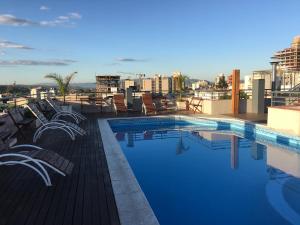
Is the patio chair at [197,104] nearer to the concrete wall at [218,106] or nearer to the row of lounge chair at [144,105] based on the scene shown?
the concrete wall at [218,106]

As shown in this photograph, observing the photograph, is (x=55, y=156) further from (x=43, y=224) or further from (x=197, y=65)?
(x=197, y=65)


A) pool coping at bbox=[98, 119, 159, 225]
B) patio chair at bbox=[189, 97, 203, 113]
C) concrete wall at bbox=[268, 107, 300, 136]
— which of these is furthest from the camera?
patio chair at bbox=[189, 97, 203, 113]

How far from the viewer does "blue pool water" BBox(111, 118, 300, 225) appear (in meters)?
3.95

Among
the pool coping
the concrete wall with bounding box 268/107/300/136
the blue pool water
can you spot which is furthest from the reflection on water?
the concrete wall with bounding box 268/107/300/136

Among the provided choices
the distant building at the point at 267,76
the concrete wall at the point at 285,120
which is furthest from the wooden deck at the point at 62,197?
the distant building at the point at 267,76

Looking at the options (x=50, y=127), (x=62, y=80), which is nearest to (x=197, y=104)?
(x=62, y=80)

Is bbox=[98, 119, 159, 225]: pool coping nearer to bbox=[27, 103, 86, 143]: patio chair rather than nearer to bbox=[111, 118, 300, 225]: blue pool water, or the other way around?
bbox=[111, 118, 300, 225]: blue pool water

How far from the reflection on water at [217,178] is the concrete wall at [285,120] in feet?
2.37

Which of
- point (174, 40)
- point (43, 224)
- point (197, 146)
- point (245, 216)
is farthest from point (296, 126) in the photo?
point (174, 40)

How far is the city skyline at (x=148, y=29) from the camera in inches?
613

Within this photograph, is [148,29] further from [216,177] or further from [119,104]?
[216,177]

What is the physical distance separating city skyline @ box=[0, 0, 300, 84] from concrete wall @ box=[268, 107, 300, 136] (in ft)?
13.1

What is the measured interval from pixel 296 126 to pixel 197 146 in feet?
8.61

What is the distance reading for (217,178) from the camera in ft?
17.9
